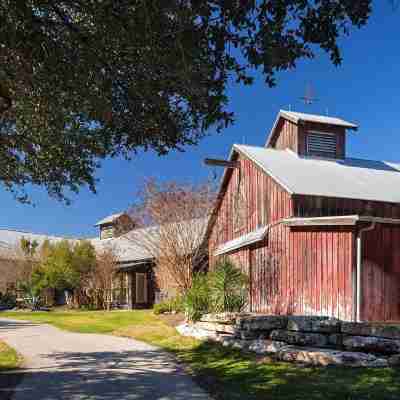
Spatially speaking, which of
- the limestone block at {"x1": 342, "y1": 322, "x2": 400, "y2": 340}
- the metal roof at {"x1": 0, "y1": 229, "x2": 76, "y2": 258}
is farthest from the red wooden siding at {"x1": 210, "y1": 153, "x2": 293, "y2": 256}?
the metal roof at {"x1": 0, "y1": 229, "x2": 76, "y2": 258}

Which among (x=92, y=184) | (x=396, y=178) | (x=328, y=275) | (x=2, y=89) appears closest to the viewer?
(x=2, y=89)

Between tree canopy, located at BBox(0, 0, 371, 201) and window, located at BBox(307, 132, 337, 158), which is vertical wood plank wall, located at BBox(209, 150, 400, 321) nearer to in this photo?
window, located at BBox(307, 132, 337, 158)

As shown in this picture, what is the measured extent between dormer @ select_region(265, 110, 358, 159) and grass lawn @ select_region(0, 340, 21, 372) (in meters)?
14.2

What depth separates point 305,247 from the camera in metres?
15.1

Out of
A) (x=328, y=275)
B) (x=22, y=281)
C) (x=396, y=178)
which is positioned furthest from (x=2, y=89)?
(x=22, y=281)

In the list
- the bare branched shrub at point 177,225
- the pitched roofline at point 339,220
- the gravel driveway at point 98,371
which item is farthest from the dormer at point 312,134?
the gravel driveway at point 98,371

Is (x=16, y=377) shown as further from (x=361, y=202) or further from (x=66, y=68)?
(x=361, y=202)

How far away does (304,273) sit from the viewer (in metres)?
15.2

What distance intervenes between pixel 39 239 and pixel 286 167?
124ft

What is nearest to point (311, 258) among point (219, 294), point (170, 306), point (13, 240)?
point (219, 294)

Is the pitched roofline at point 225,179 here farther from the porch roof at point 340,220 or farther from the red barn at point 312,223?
the porch roof at point 340,220

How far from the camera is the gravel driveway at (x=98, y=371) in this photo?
25.3ft

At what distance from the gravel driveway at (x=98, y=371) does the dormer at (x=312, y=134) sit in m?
11.8

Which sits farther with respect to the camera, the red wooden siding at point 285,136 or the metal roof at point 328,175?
the red wooden siding at point 285,136
